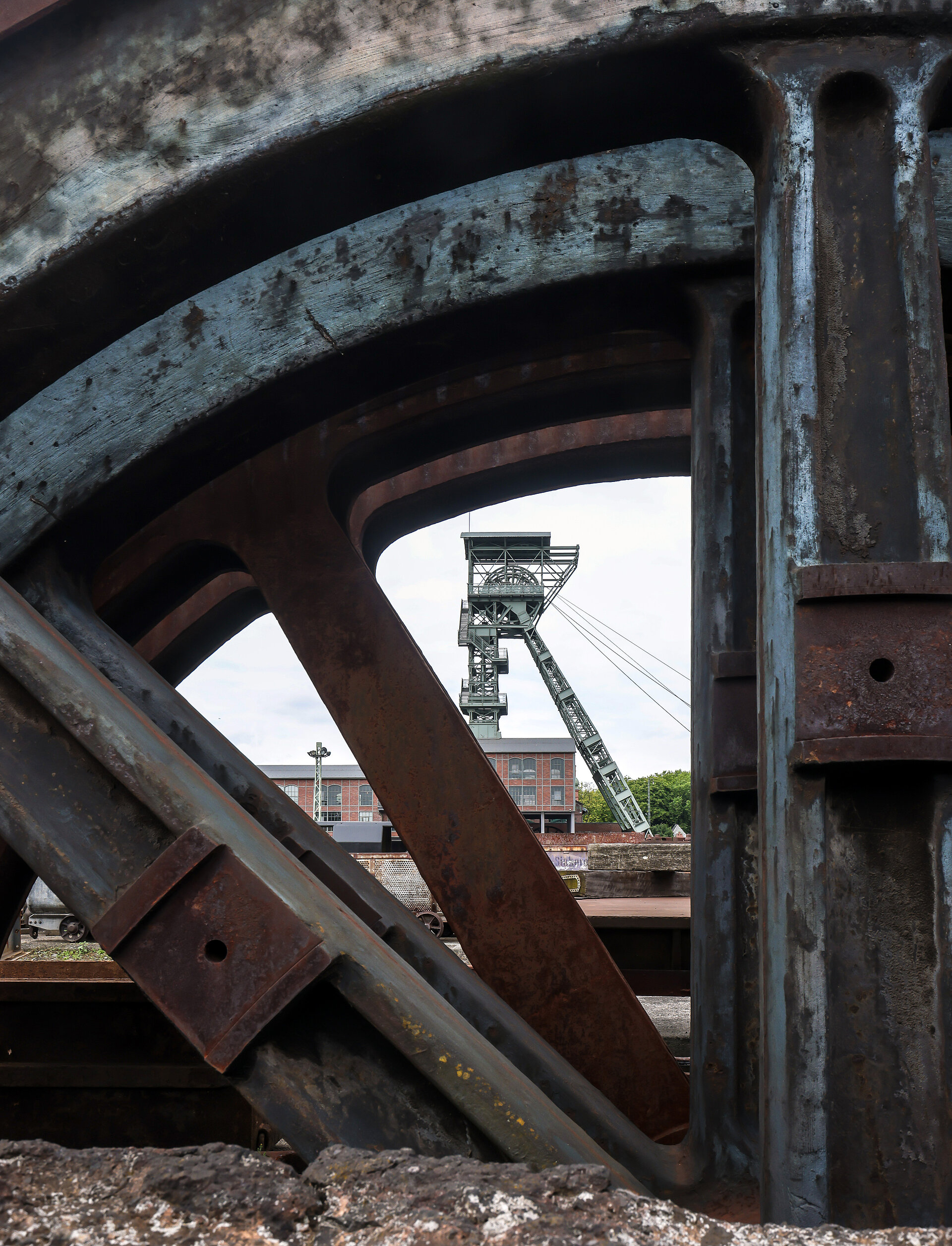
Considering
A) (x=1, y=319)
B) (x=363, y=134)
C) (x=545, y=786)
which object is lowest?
(x=545, y=786)

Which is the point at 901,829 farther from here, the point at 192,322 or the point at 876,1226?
the point at 192,322

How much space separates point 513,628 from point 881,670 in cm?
5208

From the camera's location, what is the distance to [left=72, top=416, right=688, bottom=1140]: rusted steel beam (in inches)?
164

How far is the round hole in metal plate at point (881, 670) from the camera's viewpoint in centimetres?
196

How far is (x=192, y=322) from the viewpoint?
11.9 ft

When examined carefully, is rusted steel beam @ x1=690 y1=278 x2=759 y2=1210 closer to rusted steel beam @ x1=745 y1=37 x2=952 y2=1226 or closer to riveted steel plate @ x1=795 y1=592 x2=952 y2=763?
rusted steel beam @ x1=745 y1=37 x2=952 y2=1226

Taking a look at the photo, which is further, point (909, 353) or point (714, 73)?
point (714, 73)

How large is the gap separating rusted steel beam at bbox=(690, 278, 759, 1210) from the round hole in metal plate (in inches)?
52.9

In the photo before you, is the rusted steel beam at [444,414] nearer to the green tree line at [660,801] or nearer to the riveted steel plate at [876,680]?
the riveted steel plate at [876,680]

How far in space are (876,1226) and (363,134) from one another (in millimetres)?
2787

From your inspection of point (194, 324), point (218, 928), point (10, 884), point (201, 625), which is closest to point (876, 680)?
point (218, 928)

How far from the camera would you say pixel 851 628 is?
6.53ft

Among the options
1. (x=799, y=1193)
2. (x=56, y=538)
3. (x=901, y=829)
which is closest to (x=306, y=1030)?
(x=799, y=1193)

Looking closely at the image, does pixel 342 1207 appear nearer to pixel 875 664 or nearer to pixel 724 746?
pixel 875 664
